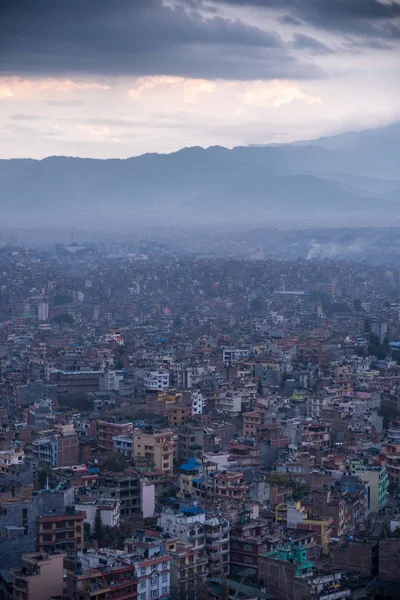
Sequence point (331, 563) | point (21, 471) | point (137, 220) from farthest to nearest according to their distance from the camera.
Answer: point (137, 220) < point (21, 471) < point (331, 563)

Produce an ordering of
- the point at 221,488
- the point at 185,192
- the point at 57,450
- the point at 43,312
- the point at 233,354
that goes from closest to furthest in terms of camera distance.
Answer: the point at 221,488, the point at 57,450, the point at 233,354, the point at 43,312, the point at 185,192

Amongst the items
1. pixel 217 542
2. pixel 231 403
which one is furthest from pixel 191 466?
pixel 231 403

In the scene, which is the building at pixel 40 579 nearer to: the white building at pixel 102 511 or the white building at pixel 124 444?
the white building at pixel 102 511

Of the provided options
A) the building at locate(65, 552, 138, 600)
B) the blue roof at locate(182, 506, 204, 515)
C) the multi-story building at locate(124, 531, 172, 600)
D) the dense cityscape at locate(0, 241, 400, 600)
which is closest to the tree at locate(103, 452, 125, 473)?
the dense cityscape at locate(0, 241, 400, 600)

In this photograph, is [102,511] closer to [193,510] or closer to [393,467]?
[193,510]

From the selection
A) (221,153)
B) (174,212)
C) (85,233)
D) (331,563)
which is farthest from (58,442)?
(221,153)

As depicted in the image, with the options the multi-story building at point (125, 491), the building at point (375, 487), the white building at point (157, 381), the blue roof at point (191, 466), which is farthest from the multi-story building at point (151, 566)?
the white building at point (157, 381)

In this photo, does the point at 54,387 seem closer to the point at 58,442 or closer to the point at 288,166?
the point at 58,442
